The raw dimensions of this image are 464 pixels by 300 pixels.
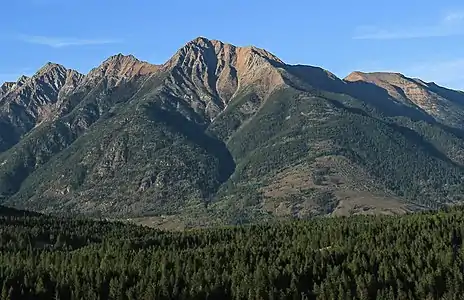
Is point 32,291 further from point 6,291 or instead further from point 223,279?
point 223,279

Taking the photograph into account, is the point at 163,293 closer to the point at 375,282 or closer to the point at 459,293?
the point at 375,282

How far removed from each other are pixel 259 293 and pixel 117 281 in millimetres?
40856

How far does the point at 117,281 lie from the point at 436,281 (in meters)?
89.8

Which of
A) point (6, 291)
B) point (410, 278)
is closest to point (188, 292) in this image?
point (6, 291)

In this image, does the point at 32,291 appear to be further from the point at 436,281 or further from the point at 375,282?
the point at 436,281

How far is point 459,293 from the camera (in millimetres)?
189125

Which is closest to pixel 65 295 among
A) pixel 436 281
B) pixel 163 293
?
pixel 163 293

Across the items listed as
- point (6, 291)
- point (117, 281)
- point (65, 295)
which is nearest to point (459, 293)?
point (117, 281)

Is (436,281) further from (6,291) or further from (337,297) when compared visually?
(6,291)

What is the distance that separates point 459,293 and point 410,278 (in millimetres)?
14886

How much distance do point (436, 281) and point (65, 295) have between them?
10363 cm

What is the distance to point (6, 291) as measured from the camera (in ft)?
619

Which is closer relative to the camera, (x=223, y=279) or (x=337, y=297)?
(x=337, y=297)

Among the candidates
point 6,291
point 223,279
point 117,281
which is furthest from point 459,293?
point 6,291
